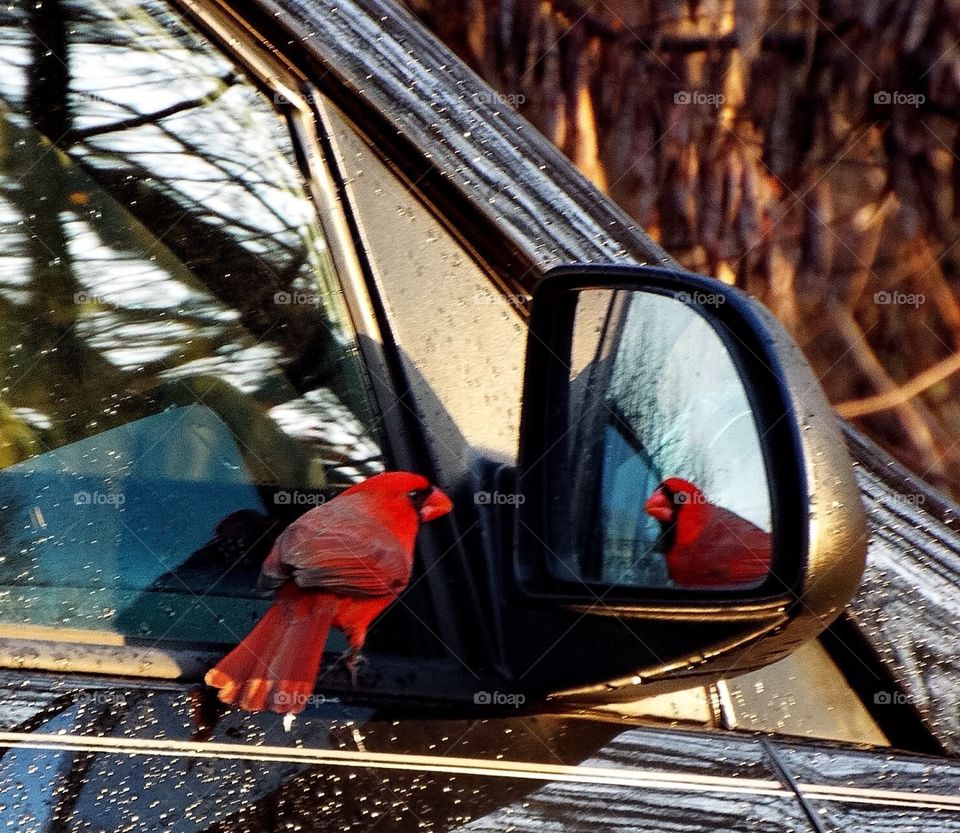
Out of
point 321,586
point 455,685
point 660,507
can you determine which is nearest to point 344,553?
point 321,586

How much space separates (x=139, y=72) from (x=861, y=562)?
1044 millimetres

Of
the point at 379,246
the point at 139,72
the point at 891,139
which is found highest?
the point at 139,72

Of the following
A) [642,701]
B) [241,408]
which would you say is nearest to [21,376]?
[241,408]

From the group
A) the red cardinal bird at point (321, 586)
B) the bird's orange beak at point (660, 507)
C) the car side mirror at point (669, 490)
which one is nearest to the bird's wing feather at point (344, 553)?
the red cardinal bird at point (321, 586)

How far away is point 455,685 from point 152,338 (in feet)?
1.75

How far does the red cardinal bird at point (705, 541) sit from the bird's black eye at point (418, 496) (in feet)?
0.84

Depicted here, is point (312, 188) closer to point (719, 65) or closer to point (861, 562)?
point (861, 562)

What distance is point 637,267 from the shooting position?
4.78 ft

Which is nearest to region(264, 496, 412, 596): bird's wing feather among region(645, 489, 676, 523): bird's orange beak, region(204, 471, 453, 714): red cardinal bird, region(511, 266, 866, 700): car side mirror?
region(204, 471, 453, 714): red cardinal bird

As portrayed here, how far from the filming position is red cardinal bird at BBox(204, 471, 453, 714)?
1290 mm

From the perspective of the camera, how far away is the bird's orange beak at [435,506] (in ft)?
4.73

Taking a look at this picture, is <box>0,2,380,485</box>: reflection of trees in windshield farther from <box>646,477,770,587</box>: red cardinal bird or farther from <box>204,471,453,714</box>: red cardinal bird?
<box>646,477,770,587</box>: red cardinal bird

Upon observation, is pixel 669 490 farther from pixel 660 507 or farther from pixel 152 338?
pixel 152 338

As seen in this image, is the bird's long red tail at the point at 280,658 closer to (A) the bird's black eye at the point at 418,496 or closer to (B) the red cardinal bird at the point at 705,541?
(A) the bird's black eye at the point at 418,496
